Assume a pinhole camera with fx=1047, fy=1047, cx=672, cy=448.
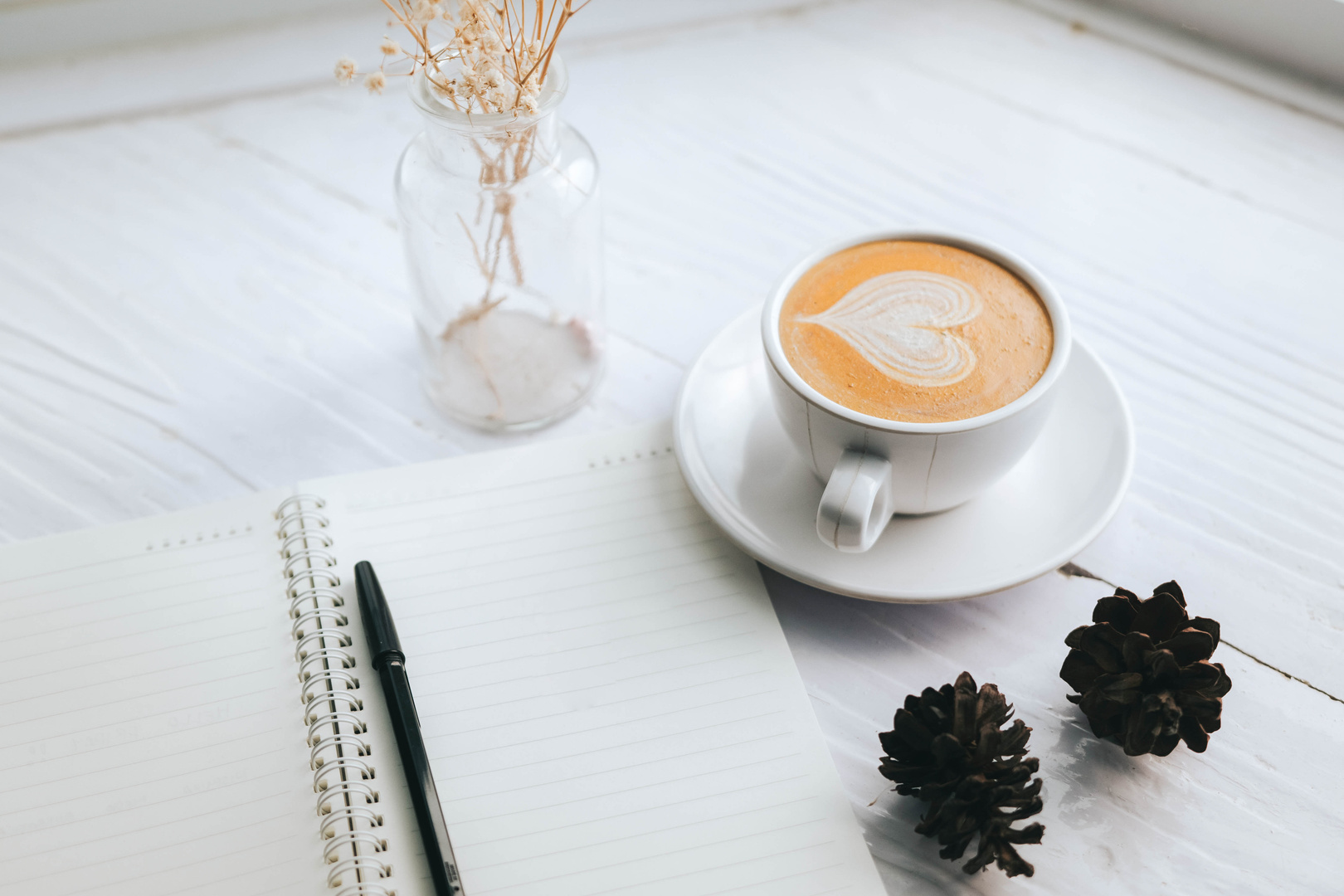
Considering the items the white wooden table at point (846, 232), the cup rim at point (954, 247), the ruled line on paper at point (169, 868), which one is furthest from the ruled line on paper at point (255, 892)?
the cup rim at point (954, 247)

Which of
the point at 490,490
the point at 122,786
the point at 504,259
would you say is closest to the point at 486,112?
the point at 504,259

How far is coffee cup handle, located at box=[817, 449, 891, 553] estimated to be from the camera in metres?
0.63

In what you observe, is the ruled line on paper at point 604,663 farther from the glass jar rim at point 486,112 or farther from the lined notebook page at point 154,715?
the glass jar rim at point 486,112

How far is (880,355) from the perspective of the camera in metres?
0.69

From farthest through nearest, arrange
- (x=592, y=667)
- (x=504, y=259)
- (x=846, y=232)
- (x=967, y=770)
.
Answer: (x=846, y=232) → (x=504, y=259) → (x=592, y=667) → (x=967, y=770)

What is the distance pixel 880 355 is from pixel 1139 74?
0.65 meters

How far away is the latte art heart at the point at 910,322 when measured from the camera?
677 millimetres

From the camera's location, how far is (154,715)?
671 mm

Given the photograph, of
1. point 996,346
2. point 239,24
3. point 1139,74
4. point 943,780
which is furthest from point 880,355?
point 239,24

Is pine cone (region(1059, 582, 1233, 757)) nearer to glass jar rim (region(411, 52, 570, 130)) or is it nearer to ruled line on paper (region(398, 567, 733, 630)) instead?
ruled line on paper (region(398, 567, 733, 630))

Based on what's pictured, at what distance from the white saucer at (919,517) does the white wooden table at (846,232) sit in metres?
0.04

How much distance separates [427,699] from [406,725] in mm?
37

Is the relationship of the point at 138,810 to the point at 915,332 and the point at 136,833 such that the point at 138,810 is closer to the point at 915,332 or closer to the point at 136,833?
the point at 136,833

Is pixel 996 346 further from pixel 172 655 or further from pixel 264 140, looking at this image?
pixel 264 140
